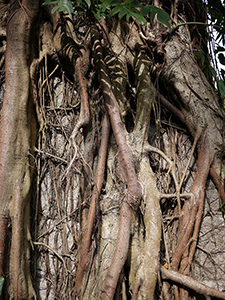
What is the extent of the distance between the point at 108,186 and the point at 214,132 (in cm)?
82

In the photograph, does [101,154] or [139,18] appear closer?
[139,18]

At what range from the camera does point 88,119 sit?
1593 millimetres

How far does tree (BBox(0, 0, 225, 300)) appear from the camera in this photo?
4.52ft

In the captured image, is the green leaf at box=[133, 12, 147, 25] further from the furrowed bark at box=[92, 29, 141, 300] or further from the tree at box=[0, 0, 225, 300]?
the furrowed bark at box=[92, 29, 141, 300]

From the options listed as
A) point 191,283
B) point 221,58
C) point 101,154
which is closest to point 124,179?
point 101,154

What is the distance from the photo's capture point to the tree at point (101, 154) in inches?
54.2

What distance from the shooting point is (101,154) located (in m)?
1.57

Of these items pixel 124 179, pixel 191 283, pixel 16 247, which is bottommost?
pixel 191 283

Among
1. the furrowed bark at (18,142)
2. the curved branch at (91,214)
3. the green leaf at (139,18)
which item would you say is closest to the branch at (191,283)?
the curved branch at (91,214)

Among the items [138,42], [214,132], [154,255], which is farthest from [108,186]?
[138,42]

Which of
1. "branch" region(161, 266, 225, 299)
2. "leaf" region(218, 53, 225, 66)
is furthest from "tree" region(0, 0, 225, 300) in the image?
"leaf" region(218, 53, 225, 66)

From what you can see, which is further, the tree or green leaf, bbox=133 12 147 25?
the tree

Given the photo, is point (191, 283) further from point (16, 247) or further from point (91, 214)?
point (16, 247)

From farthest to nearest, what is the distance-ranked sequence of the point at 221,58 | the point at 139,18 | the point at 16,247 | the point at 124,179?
the point at 221,58, the point at 124,179, the point at 16,247, the point at 139,18
